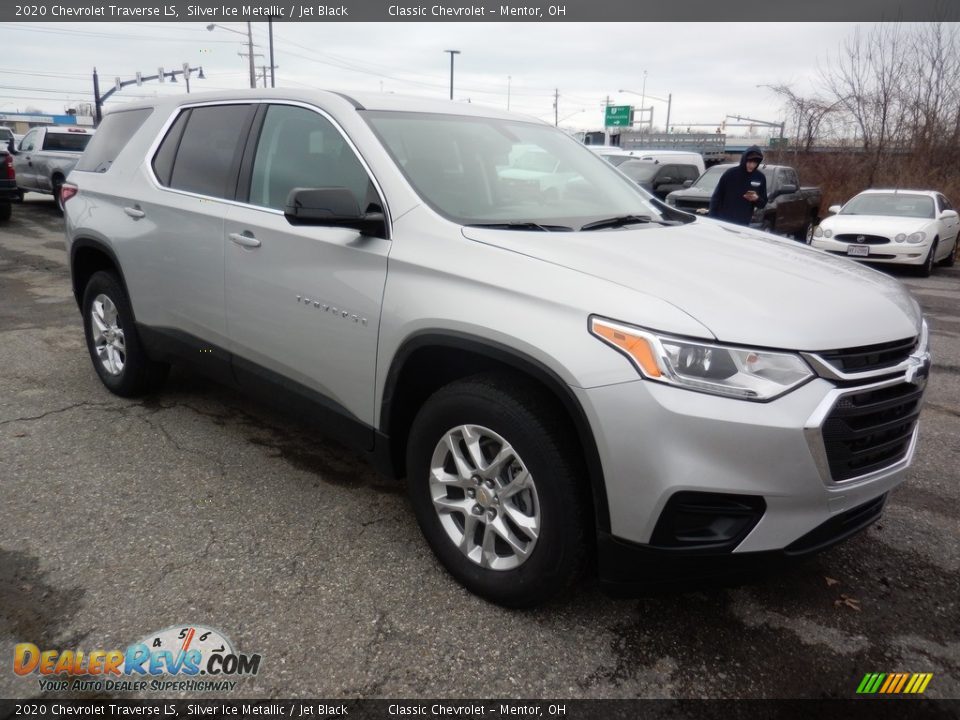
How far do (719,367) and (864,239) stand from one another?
1164cm

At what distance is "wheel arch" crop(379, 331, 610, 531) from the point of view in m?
2.15

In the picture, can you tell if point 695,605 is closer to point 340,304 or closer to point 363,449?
point 363,449

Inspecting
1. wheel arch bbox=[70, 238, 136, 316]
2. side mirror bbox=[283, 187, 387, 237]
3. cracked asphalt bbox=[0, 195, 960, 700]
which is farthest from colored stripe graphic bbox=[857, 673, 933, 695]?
wheel arch bbox=[70, 238, 136, 316]

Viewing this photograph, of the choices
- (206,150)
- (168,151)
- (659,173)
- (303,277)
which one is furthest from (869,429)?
(659,173)

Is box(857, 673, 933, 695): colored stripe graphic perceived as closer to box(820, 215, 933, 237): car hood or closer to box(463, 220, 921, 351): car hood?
box(463, 220, 921, 351): car hood

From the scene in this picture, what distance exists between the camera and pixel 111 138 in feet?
14.8

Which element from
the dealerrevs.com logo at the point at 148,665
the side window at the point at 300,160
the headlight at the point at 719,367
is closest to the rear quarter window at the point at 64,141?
the side window at the point at 300,160

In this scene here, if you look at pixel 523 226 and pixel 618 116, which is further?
pixel 618 116

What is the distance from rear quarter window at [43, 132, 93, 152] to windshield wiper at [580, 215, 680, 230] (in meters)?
16.3

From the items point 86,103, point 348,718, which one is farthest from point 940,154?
point 86,103

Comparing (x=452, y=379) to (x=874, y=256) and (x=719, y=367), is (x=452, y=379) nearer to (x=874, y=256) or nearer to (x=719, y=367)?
(x=719, y=367)

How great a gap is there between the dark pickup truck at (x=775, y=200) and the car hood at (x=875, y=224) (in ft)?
3.01

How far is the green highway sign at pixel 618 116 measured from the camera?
56.4 meters

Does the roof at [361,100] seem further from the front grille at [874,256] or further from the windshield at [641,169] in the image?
the windshield at [641,169]
